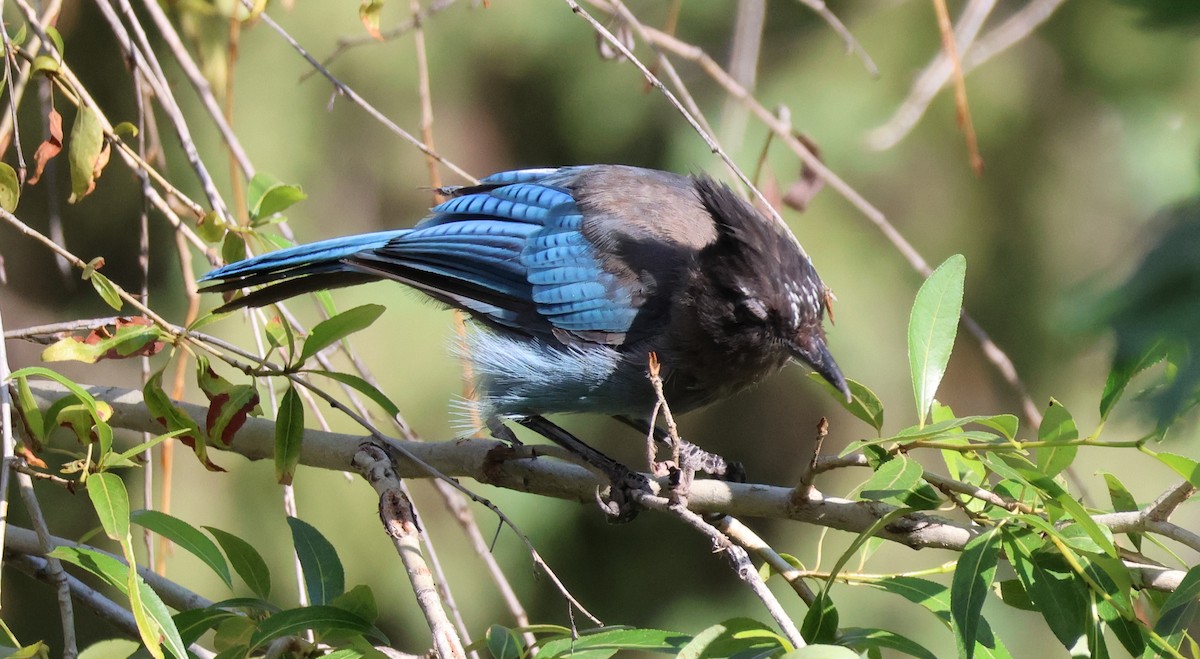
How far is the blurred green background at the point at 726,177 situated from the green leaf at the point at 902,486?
207 centimetres

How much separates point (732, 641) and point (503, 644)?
342 mm

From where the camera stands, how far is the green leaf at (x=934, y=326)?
190cm

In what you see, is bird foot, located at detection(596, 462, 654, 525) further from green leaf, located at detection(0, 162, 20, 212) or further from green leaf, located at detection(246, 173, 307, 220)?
green leaf, located at detection(0, 162, 20, 212)

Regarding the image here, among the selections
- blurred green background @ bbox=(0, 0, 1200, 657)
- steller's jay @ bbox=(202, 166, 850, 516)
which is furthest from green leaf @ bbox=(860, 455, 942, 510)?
blurred green background @ bbox=(0, 0, 1200, 657)

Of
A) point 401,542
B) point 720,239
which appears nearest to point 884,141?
point 720,239

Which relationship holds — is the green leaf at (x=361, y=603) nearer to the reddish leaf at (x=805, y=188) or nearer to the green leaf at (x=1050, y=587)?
the green leaf at (x=1050, y=587)

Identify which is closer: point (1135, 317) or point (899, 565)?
point (1135, 317)

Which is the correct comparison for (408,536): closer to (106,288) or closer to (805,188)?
(106,288)

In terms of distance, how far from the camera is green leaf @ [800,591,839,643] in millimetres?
1642

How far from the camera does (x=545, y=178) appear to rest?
3.16 metres

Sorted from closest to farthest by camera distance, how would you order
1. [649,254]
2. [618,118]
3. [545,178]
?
[649,254], [545,178], [618,118]

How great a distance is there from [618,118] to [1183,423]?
3561mm

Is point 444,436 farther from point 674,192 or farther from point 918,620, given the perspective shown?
Result: point 918,620

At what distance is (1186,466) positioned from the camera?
1553 mm
